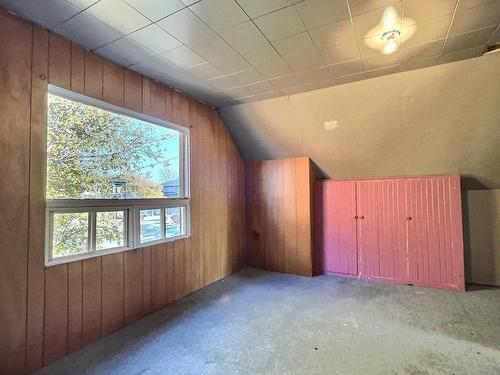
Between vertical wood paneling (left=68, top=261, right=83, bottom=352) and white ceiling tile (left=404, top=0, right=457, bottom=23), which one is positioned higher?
white ceiling tile (left=404, top=0, right=457, bottom=23)

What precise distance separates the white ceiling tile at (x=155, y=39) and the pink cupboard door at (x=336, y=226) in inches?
111

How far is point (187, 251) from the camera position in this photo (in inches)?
126

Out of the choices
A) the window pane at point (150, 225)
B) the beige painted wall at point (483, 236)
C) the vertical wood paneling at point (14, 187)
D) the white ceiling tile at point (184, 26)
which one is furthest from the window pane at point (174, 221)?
the beige painted wall at point (483, 236)

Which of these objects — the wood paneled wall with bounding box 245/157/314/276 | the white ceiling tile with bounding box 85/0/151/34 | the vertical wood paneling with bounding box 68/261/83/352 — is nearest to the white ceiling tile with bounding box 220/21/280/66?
the white ceiling tile with bounding box 85/0/151/34

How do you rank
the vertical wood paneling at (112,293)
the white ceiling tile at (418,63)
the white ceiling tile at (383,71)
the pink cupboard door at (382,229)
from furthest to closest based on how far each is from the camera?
the pink cupboard door at (382,229) < the white ceiling tile at (383,71) < the white ceiling tile at (418,63) < the vertical wood paneling at (112,293)

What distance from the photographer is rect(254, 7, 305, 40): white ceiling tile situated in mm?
1789

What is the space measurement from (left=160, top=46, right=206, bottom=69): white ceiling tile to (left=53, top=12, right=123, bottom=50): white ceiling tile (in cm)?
41

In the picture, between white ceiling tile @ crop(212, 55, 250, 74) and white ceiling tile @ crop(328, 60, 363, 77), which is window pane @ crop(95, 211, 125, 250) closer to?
white ceiling tile @ crop(212, 55, 250, 74)

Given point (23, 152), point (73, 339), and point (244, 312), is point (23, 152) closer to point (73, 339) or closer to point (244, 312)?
point (73, 339)

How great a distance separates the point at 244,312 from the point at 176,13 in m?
2.69

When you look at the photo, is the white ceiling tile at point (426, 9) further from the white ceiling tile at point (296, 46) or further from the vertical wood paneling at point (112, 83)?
the vertical wood paneling at point (112, 83)

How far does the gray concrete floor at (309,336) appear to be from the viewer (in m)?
1.86

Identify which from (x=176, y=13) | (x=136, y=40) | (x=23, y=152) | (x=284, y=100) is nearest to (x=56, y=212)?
(x=23, y=152)

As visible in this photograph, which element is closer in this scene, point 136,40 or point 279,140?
point 136,40
